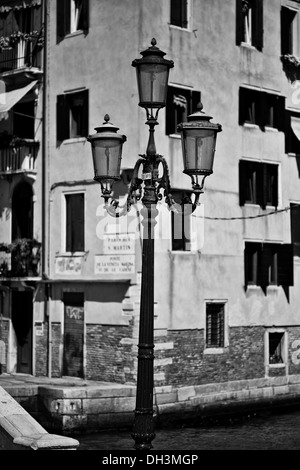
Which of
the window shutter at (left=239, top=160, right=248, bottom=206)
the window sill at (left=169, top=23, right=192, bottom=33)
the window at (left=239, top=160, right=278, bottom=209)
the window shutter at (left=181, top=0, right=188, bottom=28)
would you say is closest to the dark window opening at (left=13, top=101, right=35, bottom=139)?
the window sill at (left=169, top=23, right=192, bottom=33)

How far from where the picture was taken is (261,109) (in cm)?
2428

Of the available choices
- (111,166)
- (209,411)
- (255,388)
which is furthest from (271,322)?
(111,166)

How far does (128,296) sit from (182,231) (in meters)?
1.97

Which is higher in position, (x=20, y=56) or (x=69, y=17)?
(x=69, y=17)

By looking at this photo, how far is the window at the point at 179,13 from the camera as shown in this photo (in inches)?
889

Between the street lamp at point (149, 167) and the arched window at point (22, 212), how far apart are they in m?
13.6

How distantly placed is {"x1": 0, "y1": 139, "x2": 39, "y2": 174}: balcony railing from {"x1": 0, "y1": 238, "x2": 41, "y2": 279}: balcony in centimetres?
172

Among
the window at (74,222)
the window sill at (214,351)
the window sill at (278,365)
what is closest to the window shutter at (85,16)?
the window at (74,222)

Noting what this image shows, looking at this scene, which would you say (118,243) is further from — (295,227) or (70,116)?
(295,227)

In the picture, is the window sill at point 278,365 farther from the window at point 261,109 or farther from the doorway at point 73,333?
the window at point 261,109

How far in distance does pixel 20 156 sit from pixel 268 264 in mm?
6481

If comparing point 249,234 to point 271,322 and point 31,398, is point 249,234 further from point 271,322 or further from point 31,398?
point 31,398

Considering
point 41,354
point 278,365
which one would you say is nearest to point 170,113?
point 41,354

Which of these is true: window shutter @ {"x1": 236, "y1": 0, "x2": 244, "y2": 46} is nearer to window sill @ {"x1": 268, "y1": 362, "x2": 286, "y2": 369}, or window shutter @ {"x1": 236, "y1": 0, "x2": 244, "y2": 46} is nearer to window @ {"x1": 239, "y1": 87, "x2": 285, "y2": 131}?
window @ {"x1": 239, "y1": 87, "x2": 285, "y2": 131}
